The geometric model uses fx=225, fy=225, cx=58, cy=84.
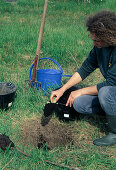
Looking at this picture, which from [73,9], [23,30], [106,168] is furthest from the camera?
[73,9]

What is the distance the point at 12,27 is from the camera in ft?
→ 18.3

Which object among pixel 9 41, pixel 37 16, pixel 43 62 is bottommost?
pixel 43 62

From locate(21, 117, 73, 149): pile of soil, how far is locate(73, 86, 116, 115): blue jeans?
306 mm

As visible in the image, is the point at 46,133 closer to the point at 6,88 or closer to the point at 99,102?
the point at 99,102

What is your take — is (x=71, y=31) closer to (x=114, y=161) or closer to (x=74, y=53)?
(x=74, y=53)

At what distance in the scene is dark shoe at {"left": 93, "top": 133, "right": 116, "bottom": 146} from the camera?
2.28 meters

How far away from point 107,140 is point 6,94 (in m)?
1.24

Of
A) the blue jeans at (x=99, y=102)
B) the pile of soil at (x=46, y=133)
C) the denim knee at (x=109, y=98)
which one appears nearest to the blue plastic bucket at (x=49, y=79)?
the pile of soil at (x=46, y=133)

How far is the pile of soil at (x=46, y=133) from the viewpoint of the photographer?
2.32 metres

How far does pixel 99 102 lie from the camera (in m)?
2.39

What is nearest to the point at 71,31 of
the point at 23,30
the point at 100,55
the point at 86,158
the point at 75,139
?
the point at 23,30

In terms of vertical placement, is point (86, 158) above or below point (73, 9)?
below

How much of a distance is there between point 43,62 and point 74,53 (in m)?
0.65

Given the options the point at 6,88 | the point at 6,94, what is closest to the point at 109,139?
the point at 6,94
